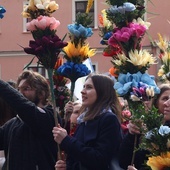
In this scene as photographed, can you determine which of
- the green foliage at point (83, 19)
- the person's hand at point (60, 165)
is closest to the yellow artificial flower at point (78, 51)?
the green foliage at point (83, 19)

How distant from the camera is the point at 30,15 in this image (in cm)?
481

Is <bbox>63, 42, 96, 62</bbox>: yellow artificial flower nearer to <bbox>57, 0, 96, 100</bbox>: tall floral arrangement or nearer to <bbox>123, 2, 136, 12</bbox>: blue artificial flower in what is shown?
<bbox>57, 0, 96, 100</bbox>: tall floral arrangement

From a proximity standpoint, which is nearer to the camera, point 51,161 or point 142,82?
point 142,82

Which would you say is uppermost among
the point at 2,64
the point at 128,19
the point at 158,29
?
the point at 128,19

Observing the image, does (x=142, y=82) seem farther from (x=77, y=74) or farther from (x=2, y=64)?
(x=2, y=64)

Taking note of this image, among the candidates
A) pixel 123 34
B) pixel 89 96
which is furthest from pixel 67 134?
pixel 123 34

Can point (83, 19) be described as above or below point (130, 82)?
above

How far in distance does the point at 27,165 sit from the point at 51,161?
0.20m

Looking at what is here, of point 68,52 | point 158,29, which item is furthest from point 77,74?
point 158,29

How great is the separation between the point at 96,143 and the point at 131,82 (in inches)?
22.6

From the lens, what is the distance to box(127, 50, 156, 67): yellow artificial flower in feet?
14.1

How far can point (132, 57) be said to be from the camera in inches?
169

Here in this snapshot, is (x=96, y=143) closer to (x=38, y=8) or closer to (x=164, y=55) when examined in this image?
(x=164, y=55)

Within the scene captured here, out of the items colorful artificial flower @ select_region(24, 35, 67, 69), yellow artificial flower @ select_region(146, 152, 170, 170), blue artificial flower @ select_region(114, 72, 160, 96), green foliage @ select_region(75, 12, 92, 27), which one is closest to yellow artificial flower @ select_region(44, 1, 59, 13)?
colorful artificial flower @ select_region(24, 35, 67, 69)
